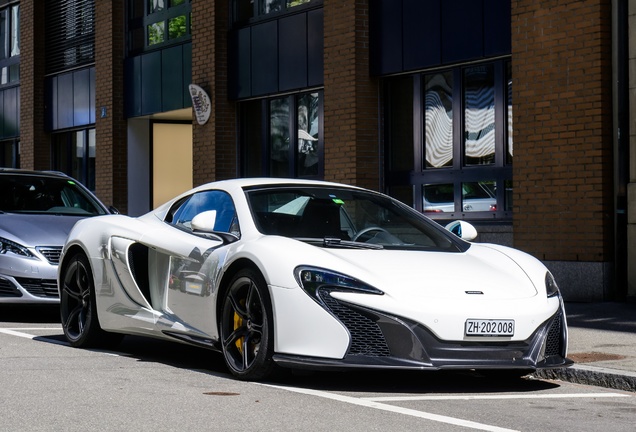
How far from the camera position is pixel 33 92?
91.5ft

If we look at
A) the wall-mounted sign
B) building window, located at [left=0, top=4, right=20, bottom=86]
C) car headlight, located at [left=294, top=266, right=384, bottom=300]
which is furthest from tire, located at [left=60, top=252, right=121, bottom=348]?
building window, located at [left=0, top=4, right=20, bottom=86]

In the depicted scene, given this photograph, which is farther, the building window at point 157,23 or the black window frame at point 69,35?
the black window frame at point 69,35

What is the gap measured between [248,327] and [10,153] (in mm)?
24019

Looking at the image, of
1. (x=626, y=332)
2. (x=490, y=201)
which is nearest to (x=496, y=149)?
(x=490, y=201)

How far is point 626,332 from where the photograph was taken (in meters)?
10.6

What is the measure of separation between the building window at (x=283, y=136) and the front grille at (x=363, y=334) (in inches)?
462

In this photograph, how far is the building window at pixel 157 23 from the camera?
2263cm

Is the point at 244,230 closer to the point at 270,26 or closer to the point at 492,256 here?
the point at 492,256

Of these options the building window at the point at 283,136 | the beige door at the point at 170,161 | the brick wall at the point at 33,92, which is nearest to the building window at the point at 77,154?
the brick wall at the point at 33,92

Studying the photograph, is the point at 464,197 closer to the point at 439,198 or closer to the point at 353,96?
the point at 439,198

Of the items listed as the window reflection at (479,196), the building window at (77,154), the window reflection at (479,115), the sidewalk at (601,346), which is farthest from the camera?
the building window at (77,154)

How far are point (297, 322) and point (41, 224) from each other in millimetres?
6071

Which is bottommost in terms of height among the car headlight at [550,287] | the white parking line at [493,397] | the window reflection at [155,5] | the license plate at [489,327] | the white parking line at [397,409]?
the white parking line at [493,397]

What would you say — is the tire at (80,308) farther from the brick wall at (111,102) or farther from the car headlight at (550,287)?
the brick wall at (111,102)
